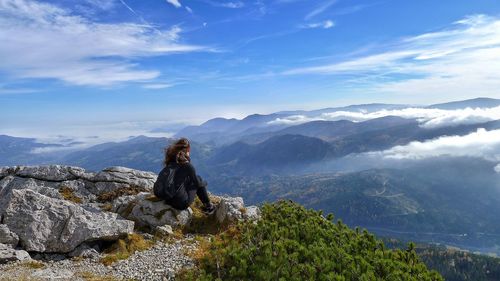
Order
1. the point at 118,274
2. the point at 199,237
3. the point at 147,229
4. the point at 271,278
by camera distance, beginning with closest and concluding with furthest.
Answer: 1. the point at 271,278
2. the point at 118,274
3. the point at 199,237
4. the point at 147,229

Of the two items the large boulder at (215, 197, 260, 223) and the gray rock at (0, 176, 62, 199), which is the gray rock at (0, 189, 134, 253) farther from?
the gray rock at (0, 176, 62, 199)

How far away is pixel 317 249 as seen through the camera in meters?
16.6

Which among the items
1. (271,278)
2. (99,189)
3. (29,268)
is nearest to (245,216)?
(271,278)

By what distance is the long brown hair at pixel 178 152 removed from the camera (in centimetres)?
2489

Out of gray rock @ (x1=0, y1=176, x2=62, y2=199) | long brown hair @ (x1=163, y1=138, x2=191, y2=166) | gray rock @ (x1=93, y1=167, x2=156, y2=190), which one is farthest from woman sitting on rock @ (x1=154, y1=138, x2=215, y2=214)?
gray rock @ (x1=0, y1=176, x2=62, y2=199)

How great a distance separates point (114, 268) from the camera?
735 inches

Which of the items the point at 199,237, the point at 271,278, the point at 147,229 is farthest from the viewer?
the point at 147,229

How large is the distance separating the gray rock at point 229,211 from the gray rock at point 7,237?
11.9 m

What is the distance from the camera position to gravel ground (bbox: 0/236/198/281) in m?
16.9

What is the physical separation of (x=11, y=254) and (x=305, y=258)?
1450 cm

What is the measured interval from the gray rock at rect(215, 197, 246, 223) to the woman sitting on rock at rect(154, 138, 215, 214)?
193 centimetres

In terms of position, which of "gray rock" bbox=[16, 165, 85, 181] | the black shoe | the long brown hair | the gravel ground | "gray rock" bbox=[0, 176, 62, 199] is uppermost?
the long brown hair

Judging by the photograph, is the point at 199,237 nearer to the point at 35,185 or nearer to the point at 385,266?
the point at 385,266

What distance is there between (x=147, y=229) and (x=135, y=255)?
4.66 metres
